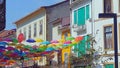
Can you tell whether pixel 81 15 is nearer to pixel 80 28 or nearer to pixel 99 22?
pixel 80 28

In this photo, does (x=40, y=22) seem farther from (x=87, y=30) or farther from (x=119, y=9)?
(x=119, y=9)

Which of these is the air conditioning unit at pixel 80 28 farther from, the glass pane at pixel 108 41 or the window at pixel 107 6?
the glass pane at pixel 108 41

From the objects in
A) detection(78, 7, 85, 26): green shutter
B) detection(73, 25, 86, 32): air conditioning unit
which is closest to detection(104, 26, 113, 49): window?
detection(73, 25, 86, 32): air conditioning unit

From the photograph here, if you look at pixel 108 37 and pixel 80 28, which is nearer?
pixel 108 37

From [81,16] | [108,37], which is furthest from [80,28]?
[108,37]

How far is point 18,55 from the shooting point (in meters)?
32.9

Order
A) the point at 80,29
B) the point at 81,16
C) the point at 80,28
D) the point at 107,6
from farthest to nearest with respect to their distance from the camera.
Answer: the point at 81,16 → the point at 80,29 → the point at 80,28 → the point at 107,6

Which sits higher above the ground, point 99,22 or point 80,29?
point 99,22

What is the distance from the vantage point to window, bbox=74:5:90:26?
4050cm

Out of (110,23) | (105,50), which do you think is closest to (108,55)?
(105,50)

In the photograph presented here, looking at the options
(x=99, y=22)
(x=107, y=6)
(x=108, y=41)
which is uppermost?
(x=107, y=6)

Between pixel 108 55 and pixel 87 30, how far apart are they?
5.65 metres

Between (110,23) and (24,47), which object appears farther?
(110,23)

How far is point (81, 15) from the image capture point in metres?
41.7
